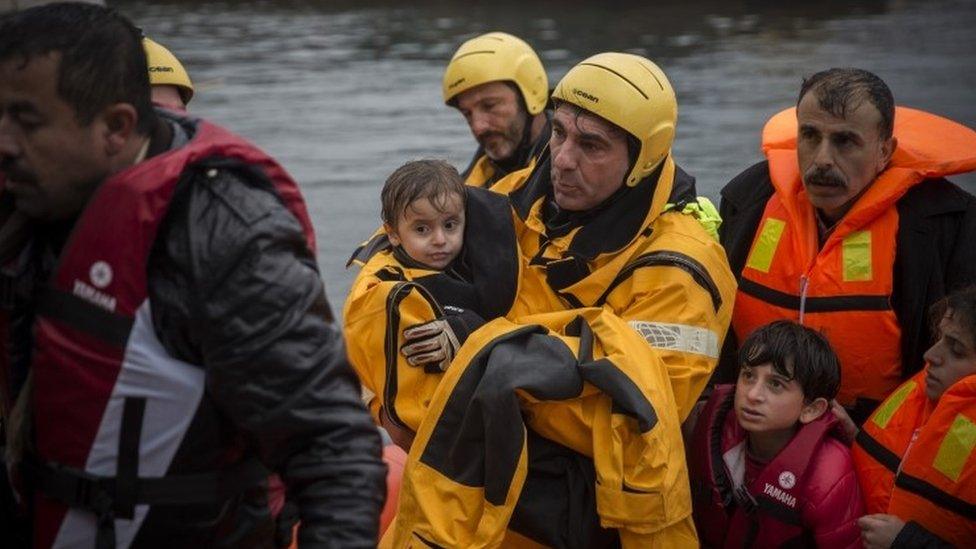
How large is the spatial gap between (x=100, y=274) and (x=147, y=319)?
0.11 meters

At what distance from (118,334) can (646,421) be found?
5.55 feet

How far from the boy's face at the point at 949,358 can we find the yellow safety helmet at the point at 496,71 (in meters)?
2.69

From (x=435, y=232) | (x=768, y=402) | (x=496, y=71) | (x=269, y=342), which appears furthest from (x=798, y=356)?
(x=496, y=71)

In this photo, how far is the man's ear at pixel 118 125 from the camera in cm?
258

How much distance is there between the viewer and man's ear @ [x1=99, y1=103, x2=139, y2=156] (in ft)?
8.46

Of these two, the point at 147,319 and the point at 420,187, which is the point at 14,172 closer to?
the point at 147,319

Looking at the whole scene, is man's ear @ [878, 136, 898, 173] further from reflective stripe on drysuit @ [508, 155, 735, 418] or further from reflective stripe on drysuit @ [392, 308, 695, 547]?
reflective stripe on drysuit @ [392, 308, 695, 547]

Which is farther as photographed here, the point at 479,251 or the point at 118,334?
the point at 479,251

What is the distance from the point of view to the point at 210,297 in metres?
2.48

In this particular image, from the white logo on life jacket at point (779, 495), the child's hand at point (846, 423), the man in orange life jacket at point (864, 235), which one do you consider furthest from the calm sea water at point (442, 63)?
the white logo on life jacket at point (779, 495)

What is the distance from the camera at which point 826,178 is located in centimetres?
457

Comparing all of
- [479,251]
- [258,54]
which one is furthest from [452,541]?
[258,54]

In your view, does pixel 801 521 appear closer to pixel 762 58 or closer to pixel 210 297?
pixel 210 297

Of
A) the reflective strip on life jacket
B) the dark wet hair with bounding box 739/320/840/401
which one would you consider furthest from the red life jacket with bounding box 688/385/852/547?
the reflective strip on life jacket
